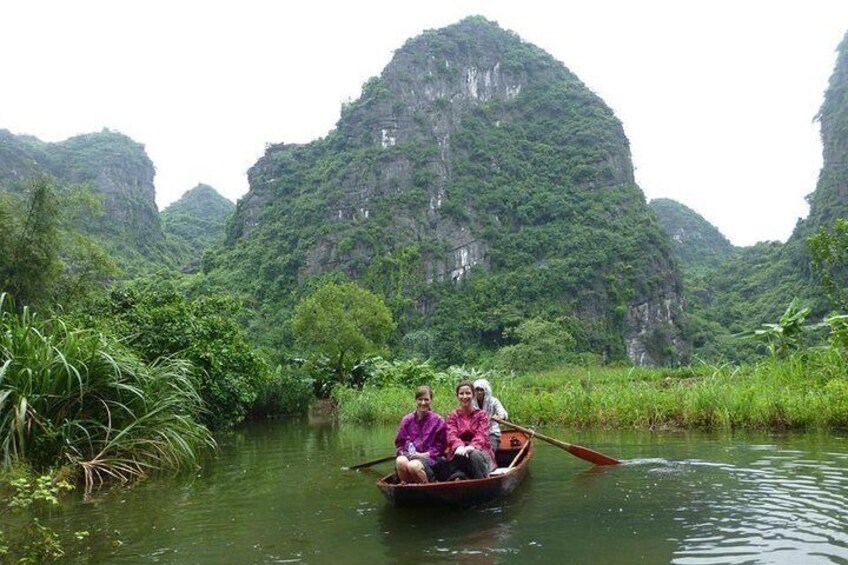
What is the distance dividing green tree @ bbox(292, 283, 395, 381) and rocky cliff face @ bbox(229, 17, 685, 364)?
29660 mm

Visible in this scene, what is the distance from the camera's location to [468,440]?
20.7ft

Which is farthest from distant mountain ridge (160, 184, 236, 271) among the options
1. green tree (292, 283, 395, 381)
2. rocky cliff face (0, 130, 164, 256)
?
green tree (292, 283, 395, 381)

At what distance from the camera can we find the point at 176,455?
769cm

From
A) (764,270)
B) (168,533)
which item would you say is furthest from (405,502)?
(764,270)

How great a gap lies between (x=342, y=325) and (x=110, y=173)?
233ft

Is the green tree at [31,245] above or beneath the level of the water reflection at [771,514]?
above

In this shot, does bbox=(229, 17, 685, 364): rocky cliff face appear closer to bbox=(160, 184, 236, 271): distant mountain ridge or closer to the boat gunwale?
bbox=(160, 184, 236, 271): distant mountain ridge

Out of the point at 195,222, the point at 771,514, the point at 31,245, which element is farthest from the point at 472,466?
the point at 195,222

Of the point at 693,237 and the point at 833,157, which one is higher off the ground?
the point at 833,157

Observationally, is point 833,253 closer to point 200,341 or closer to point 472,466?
point 472,466

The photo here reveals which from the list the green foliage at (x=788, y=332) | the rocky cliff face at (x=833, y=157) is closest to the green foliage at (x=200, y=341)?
the green foliage at (x=788, y=332)

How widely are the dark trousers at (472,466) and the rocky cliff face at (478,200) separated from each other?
51495mm

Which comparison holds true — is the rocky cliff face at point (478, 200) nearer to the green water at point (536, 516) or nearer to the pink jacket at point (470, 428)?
the green water at point (536, 516)

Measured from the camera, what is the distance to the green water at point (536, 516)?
4.32 m
